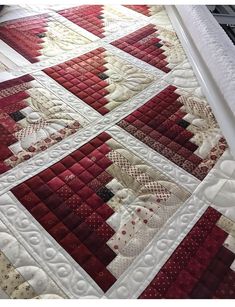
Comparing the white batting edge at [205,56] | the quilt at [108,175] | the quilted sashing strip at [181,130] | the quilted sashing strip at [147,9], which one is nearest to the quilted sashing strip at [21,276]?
the quilt at [108,175]

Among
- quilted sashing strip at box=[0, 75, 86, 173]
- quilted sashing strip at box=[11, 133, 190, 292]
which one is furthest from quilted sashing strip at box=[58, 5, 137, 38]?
quilted sashing strip at box=[11, 133, 190, 292]

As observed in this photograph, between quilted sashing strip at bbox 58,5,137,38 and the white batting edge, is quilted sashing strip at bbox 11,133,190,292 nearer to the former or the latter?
the white batting edge

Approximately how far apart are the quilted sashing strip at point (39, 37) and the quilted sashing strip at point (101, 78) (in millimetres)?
86

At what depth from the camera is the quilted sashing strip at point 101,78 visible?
898mm

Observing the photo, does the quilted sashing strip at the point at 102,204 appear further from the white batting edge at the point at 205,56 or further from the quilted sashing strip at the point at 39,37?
the quilted sashing strip at the point at 39,37

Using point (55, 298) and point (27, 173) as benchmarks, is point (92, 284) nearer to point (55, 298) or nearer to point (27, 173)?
point (55, 298)

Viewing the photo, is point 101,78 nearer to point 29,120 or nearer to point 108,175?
point 29,120

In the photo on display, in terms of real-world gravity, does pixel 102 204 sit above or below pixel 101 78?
below

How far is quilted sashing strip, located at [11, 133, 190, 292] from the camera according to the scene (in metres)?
0.57

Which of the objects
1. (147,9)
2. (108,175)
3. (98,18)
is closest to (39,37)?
(98,18)

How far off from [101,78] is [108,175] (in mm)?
404

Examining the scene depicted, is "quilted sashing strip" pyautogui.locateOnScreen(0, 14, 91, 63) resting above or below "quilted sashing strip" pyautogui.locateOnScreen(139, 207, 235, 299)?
above

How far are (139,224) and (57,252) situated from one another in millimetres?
172

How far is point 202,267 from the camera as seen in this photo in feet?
1.84
